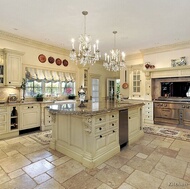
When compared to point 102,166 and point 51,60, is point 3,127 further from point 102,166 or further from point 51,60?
point 102,166

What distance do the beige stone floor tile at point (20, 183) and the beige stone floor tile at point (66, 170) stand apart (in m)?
0.30

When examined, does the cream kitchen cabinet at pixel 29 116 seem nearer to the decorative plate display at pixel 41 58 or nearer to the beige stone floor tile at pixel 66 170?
the decorative plate display at pixel 41 58

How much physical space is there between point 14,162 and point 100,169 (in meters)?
1.61

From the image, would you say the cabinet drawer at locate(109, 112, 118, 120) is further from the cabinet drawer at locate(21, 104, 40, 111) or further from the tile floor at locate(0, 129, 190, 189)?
the cabinet drawer at locate(21, 104, 40, 111)

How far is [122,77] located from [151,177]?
5.19 metres

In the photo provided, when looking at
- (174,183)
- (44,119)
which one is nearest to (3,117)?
(44,119)

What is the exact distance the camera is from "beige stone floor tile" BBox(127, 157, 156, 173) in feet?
7.94

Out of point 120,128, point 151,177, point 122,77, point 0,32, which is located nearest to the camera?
point 151,177

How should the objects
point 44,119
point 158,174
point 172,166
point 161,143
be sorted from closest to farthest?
point 158,174, point 172,166, point 161,143, point 44,119

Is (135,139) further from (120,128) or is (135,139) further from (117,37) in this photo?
(117,37)

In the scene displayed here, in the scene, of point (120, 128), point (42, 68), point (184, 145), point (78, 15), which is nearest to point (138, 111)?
point (120, 128)

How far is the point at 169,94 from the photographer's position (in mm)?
5520

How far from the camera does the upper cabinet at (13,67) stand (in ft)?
13.4

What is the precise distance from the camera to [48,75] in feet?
17.7
